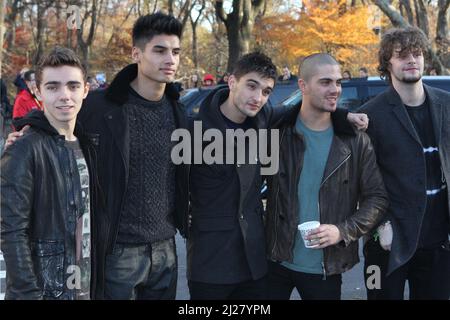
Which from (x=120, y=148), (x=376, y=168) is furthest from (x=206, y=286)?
(x=376, y=168)

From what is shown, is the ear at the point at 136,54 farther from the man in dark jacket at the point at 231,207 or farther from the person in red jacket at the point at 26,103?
the person in red jacket at the point at 26,103

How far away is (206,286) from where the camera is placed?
11.6 feet

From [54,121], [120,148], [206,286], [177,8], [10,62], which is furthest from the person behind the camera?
[177,8]

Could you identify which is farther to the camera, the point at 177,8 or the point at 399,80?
the point at 177,8

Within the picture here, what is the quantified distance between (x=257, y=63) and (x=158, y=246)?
1.30 meters

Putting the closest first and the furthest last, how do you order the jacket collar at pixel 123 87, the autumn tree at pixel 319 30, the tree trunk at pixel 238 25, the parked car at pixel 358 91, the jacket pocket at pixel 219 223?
1. the jacket collar at pixel 123 87
2. the jacket pocket at pixel 219 223
3. the parked car at pixel 358 91
4. the tree trunk at pixel 238 25
5. the autumn tree at pixel 319 30

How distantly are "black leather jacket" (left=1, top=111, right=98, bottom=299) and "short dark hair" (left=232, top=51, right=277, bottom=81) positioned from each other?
4.06 feet

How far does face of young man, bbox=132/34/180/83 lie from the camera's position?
136 inches

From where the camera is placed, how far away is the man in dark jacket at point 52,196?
2752mm

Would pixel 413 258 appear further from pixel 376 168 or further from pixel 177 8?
pixel 177 8

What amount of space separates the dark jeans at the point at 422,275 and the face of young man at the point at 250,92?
48.2 inches

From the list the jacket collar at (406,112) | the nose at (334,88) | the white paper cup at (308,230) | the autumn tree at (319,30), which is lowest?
the white paper cup at (308,230)

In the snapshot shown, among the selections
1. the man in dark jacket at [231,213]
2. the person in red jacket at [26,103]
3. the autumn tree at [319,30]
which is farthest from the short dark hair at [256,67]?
the autumn tree at [319,30]

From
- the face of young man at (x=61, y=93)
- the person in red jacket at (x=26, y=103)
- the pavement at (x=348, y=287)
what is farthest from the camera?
the person in red jacket at (x=26, y=103)
